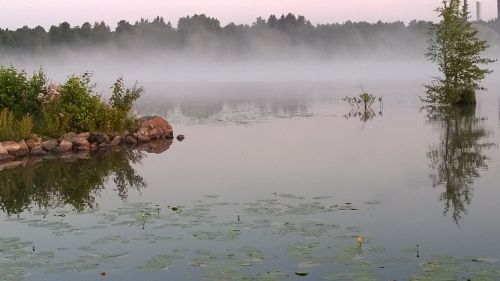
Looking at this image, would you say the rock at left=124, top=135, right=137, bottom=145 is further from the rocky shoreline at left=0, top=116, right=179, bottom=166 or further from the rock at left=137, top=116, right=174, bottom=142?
the rock at left=137, top=116, right=174, bottom=142

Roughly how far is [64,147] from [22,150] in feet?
5.79

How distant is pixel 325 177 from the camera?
2017cm

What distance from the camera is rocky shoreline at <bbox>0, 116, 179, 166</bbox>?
1017 inches

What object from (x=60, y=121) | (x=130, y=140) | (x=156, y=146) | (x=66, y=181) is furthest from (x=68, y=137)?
(x=66, y=181)

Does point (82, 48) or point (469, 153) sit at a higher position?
point (82, 48)

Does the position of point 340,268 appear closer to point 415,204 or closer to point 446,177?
point 415,204

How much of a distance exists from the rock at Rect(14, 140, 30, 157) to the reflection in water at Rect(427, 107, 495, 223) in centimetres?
1574

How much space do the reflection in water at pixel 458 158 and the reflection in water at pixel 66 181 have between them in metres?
8.88

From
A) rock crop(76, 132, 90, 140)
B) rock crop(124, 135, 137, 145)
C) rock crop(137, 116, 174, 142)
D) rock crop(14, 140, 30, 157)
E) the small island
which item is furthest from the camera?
rock crop(137, 116, 174, 142)

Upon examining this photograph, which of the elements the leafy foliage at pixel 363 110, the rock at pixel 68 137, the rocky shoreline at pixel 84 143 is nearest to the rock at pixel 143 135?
the rocky shoreline at pixel 84 143

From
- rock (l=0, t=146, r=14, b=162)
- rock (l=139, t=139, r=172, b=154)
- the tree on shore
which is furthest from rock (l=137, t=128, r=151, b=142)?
the tree on shore

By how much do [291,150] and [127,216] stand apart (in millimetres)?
11869

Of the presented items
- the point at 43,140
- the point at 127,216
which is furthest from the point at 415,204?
the point at 43,140

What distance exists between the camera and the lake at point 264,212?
38.0ft
